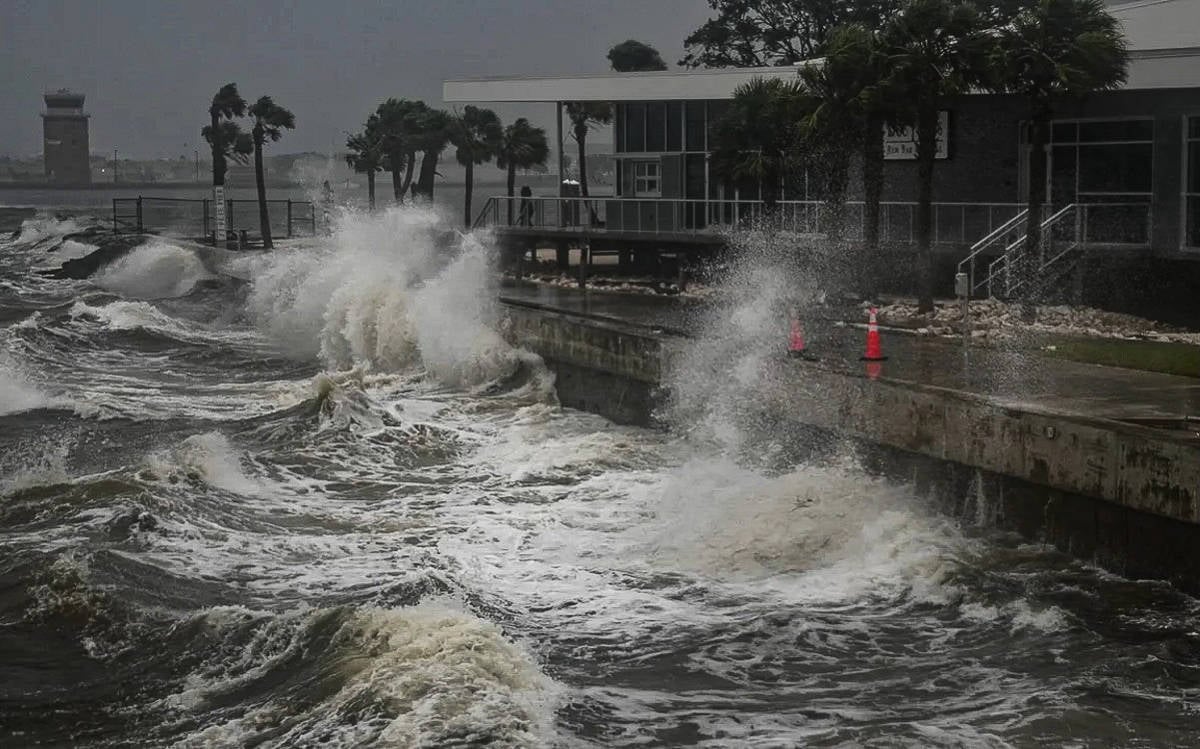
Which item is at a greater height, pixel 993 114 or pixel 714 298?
pixel 993 114

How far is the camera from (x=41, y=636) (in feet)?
39.0

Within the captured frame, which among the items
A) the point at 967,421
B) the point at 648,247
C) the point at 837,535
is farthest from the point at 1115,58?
the point at 648,247

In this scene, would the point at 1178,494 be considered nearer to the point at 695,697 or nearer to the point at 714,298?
the point at 695,697

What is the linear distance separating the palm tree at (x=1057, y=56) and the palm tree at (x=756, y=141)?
6.14 meters

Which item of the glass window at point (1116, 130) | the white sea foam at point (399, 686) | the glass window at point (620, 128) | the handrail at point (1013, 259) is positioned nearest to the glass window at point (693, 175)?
the glass window at point (620, 128)

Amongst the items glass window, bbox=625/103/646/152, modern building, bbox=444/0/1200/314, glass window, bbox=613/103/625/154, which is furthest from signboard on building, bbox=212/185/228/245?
glass window, bbox=625/103/646/152

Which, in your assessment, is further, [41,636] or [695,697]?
[41,636]

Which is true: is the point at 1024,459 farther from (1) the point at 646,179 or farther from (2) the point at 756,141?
(1) the point at 646,179

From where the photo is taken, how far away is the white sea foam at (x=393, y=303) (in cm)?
2700

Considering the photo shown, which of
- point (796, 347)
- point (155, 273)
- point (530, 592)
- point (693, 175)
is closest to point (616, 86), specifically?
point (693, 175)

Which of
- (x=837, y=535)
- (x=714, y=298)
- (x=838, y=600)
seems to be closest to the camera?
(x=838, y=600)

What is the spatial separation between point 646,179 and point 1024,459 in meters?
23.5

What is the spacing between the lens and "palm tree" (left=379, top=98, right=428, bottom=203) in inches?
2486

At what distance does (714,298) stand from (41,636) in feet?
53.1
